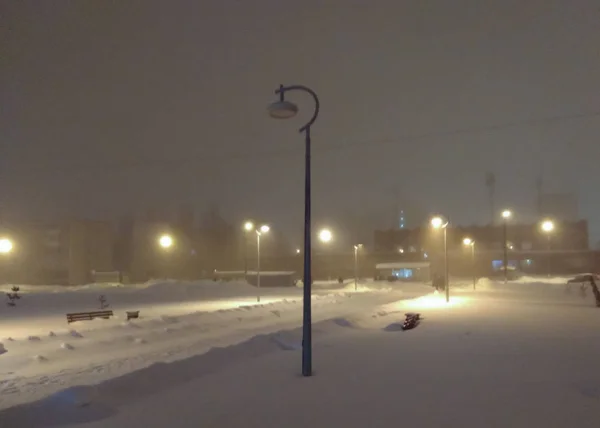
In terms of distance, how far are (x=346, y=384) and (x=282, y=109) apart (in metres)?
5.38

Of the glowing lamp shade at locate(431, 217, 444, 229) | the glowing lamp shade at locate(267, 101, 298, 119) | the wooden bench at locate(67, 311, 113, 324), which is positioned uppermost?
the glowing lamp shade at locate(267, 101, 298, 119)

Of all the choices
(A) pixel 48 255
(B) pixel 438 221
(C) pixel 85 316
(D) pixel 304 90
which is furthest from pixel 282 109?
(A) pixel 48 255

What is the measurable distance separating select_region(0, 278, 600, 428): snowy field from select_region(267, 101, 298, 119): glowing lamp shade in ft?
16.8

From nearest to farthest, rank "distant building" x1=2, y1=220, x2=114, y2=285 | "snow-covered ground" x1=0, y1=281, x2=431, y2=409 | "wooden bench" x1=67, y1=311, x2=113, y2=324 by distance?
"snow-covered ground" x1=0, y1=281, x2=431, y2=409 < "wooden bench" x1=67, y1=311, x2=113, y2=324 < "distant building" x1=2, y1=220, x2=114, y2=285

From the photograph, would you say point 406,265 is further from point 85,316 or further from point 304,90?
point 304,90

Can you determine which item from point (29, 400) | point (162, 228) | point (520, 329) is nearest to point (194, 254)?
point (162, 228)

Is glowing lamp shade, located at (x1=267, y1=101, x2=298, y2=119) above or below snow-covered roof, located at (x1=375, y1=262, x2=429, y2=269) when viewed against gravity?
above

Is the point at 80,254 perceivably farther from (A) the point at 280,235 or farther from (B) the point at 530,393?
(B) the point at 530,393

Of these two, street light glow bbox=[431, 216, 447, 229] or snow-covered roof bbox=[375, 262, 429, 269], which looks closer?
→ street light glow bbox=[431, 216, 447, 229]

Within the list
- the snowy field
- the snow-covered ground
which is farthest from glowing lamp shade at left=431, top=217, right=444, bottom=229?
the snowy field

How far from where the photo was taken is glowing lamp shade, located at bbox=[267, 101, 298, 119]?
37.8 feet

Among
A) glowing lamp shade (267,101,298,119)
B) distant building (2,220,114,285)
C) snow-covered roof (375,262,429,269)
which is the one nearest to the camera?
glowing lamp shade (267,101,298,119)

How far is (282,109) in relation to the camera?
454 inches

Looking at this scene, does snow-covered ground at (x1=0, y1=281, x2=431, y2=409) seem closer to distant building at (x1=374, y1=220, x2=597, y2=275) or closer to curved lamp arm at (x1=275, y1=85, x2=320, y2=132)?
curved lamp arm at (x1=275, y1=85, x2=320, y2=132)
